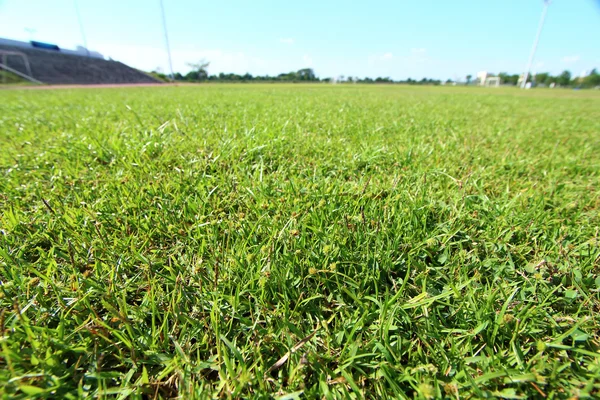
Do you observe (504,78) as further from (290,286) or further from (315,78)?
(290,286)

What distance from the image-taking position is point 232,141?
6.50ft

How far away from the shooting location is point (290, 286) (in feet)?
2.59

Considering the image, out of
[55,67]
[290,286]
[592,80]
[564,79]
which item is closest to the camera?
[290,286]

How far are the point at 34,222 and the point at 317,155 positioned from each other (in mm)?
1554

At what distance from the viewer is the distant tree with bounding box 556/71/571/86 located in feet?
220

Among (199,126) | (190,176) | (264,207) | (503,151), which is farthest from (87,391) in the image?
(503,151)

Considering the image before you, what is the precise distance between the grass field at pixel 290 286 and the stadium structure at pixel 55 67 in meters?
38.7

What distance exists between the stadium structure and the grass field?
38725 mm

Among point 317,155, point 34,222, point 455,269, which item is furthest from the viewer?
point 317,155

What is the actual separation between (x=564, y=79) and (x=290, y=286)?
102 m

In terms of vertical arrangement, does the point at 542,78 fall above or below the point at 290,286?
above

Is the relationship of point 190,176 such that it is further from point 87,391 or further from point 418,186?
point 418,186

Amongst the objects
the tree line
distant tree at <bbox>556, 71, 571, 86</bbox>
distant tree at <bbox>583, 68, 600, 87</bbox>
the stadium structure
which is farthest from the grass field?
distant tree at <bbox>556, 71, 571, 86</bbox>

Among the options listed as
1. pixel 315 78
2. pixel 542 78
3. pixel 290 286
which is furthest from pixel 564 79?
pixel 290 286
